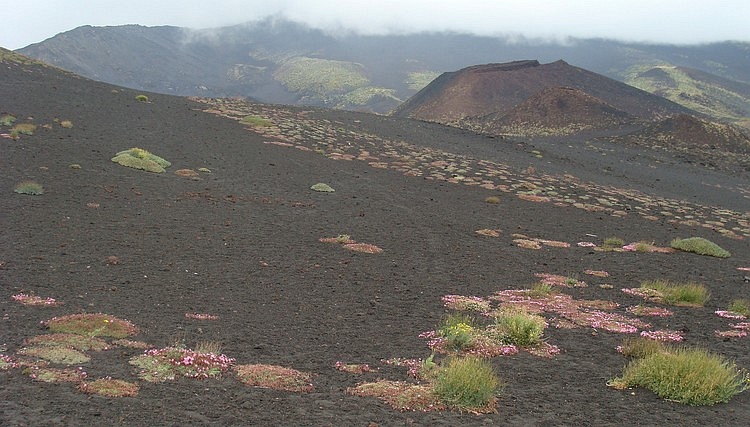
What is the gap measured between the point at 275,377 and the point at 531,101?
10229 centimetres

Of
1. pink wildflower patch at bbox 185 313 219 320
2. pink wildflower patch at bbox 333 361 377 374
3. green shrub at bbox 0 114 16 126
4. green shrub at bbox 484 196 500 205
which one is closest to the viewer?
pink wildflower patch at bbox 333 361 377 374

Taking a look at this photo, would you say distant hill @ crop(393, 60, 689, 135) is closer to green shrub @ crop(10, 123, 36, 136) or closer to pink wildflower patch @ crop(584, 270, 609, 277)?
green shrub @ crop(10, 123, 36, 136)

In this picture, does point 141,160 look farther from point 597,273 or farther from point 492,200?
point 597,273

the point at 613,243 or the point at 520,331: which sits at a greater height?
the point at 520,331

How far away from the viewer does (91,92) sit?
39438mm

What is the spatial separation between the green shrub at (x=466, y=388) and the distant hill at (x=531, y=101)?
86528mm

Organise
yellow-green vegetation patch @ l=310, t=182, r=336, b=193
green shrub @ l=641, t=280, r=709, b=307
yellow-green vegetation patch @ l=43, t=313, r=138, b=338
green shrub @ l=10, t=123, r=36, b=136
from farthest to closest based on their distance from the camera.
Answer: yellow-green vegetation patch @ l=310, t=182, r=336, b=193 → green shrub @ l=10, t=123, r=36, b=136 → green shrub @ l=641, t=280, r=709, b=307 → yellow-green vegetation patch @ l=43, t=313, r=138, b=338

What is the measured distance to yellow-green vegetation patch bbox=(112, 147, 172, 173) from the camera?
25.2 m

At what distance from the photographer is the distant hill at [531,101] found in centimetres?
9612

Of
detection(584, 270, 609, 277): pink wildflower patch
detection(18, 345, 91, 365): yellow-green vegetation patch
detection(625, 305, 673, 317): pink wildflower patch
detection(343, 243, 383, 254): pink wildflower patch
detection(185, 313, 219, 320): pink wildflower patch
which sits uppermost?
detection(18, 345, 91, 365): yellow-green vegetation patch

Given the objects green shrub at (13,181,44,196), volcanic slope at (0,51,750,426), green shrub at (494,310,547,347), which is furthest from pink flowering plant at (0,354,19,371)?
green shrub at (13,181,44,196)

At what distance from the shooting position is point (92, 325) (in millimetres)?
9391

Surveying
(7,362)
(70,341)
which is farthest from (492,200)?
(7,362)

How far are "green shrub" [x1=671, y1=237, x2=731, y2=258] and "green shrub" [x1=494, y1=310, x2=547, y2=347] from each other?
15.0 m
